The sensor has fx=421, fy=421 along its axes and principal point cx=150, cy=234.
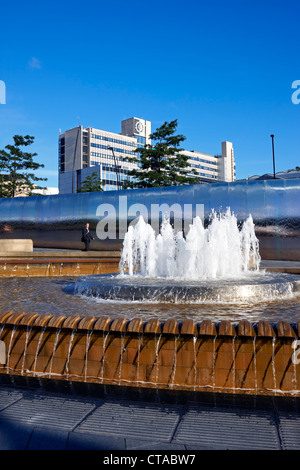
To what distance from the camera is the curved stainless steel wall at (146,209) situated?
806 inches

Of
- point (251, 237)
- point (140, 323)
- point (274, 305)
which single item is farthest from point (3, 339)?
point (251, 237)

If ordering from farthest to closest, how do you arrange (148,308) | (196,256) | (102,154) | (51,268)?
(102,154)
(51,268)
(196,256)
(148,308)

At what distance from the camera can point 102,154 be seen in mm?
137000

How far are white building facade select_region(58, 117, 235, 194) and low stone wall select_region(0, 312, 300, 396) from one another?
359 feet

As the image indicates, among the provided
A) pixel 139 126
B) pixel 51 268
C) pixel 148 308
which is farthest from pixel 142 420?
pixel 139 126

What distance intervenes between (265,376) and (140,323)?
1.39m

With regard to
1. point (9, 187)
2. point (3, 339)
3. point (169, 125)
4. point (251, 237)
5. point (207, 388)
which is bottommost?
point (207, 388)

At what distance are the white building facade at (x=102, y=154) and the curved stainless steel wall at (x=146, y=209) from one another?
86.1m

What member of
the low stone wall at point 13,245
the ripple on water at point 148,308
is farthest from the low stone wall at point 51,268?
the low stone wall at point 13,245

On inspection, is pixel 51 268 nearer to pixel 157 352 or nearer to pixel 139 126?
pixel 157 352

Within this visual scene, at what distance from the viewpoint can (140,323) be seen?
15.0 ft

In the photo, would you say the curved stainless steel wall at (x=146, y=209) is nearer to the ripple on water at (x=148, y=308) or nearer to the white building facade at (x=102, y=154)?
the ripple on water at (x=148, y=308)

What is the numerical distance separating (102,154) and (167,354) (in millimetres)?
136239
